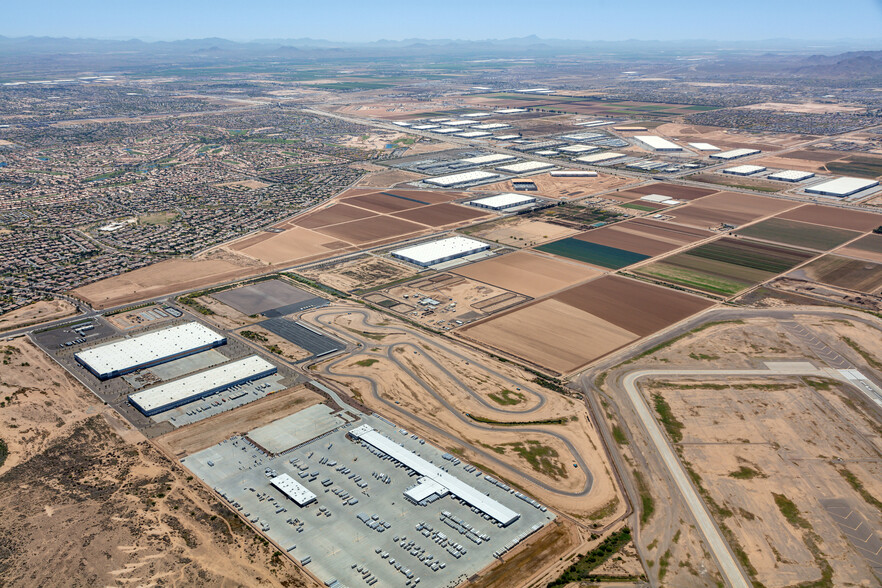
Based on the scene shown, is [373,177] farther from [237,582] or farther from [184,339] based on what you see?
[237,582]

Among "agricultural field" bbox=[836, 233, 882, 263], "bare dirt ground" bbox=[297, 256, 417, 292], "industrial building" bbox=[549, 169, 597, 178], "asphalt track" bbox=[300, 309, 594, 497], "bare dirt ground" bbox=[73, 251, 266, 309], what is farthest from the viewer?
"industrial building" bbox=[549, 169, 597, 178]

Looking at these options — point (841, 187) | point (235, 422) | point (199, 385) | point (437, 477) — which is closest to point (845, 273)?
point (841, 187)

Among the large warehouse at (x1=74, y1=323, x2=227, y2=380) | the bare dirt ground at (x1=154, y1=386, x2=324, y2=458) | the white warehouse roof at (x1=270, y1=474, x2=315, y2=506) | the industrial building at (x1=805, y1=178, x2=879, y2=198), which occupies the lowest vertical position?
the bare dirt ground at (x1=154, y1=386, x2=324, y2=458)

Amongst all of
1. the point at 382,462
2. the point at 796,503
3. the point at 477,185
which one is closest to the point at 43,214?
the point at 477,185

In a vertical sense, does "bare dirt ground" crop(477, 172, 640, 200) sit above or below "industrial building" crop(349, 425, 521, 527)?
above

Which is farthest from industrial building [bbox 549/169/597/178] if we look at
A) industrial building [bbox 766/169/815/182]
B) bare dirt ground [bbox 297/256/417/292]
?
bare dirt ground [bbox 297/256/417/292]

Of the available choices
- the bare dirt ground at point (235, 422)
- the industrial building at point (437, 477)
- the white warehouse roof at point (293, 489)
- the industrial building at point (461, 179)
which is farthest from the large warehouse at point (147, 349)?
the industrial building at point (461, 179)

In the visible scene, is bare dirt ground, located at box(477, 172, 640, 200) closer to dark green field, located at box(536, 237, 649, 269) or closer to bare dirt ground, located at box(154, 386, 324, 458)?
dark green field, located at box(536, 237, 649, 269)
